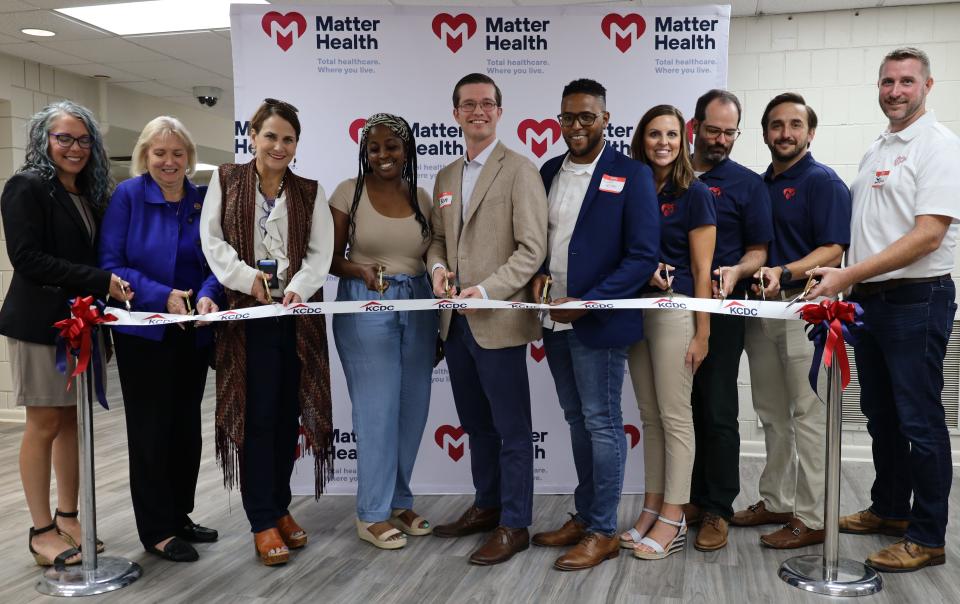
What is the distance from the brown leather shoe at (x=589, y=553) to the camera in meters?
3.02

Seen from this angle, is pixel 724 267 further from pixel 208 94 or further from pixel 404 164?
pixel 208 94

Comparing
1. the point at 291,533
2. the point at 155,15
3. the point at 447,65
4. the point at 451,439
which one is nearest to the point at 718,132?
the point at 447,65

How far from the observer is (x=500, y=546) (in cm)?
312

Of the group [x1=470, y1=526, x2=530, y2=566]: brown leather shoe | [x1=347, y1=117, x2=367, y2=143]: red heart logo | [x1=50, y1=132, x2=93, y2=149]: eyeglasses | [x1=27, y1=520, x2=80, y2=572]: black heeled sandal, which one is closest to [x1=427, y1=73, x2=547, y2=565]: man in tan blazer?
[x1=470, y1=526, x2=530, y2=566]: brown leather shoe

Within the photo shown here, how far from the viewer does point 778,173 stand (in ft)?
11.1

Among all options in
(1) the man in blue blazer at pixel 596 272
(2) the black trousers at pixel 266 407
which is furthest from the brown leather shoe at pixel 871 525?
(2) the black trousers at pixel 266 407

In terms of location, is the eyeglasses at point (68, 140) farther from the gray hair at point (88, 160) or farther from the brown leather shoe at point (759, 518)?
the brown leather shoe at point (759, 518)

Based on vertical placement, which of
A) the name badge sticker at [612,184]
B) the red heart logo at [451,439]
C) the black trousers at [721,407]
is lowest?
the red heart logo at [451,439]

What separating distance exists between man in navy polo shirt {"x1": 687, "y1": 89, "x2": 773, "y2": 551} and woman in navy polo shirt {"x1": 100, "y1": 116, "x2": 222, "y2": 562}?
206 cm

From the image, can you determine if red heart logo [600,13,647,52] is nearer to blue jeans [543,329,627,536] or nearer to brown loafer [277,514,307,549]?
blue jeans [543,329,627,536]

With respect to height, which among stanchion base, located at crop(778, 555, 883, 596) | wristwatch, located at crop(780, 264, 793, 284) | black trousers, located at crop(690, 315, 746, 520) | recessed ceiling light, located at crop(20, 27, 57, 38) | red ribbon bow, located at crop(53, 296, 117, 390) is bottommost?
stanchion base, located at crop(778, 555, 883, 596)

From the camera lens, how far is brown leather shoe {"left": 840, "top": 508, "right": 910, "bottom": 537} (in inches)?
135

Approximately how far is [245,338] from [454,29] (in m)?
1.90

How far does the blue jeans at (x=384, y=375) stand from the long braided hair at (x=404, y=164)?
9.5 inches
